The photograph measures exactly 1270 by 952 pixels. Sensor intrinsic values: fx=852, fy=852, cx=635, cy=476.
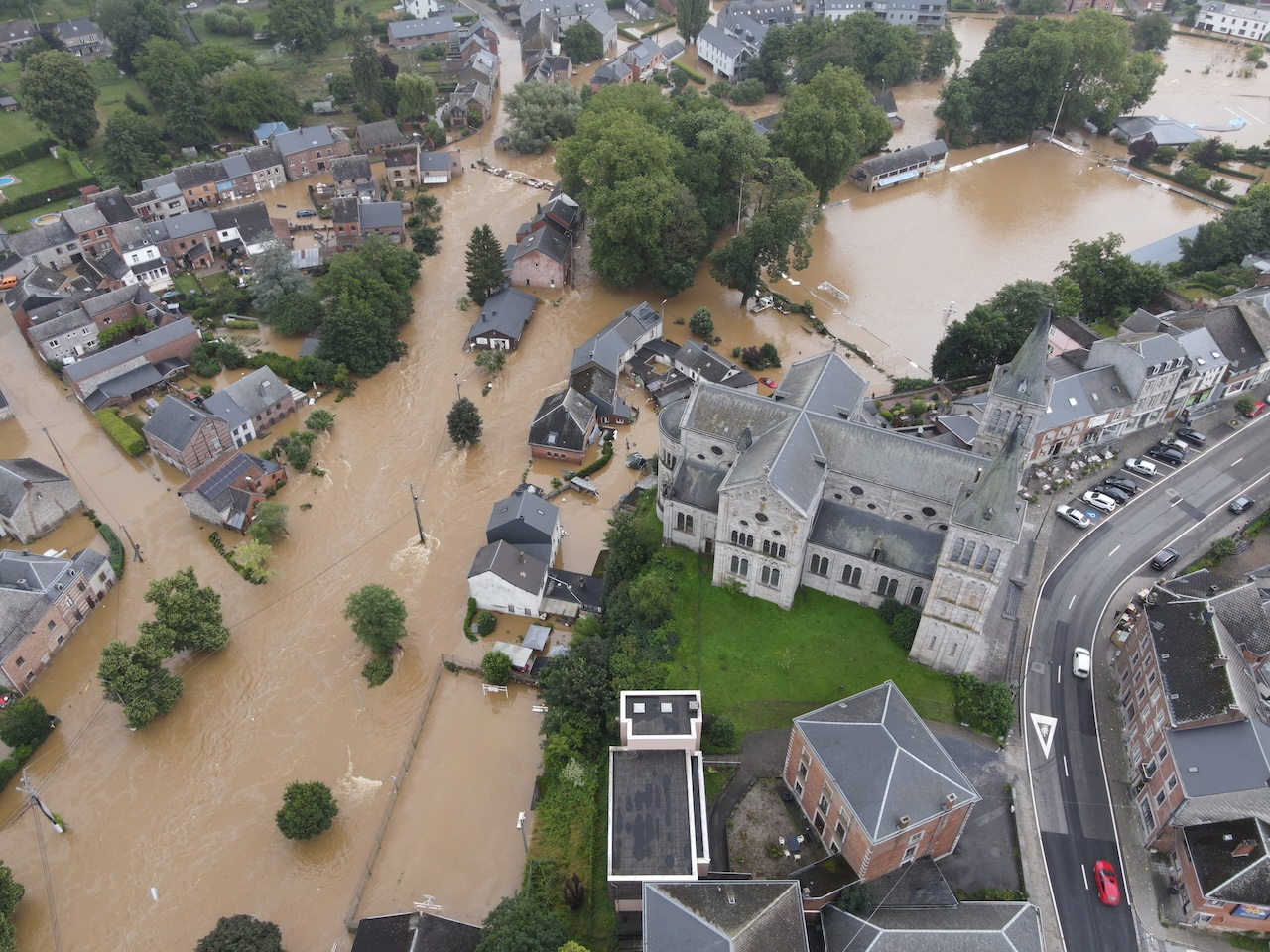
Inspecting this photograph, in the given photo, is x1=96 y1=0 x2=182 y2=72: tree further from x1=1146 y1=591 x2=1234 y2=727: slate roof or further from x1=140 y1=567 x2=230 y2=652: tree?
x1=1146 y1=591 x2=1234 y2=727: slate roof

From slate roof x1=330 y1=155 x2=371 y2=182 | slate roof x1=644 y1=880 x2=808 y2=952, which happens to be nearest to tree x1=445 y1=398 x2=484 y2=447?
slate roof x1=644 y1=880 x2=808 y2=952

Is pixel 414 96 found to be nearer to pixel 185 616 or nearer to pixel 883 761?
pixel 185 616

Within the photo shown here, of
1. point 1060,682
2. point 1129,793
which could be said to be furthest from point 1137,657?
point 1129,793

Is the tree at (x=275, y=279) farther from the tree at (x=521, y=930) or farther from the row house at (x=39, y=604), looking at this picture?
the tree at (x=521, y=930)

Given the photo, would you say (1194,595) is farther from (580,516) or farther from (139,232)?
(139,232)

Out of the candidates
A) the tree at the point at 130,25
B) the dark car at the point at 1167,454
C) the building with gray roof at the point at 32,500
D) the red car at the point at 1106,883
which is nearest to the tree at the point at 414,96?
the tree at the point at 130,25

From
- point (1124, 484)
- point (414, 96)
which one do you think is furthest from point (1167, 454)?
point (414, 96)
